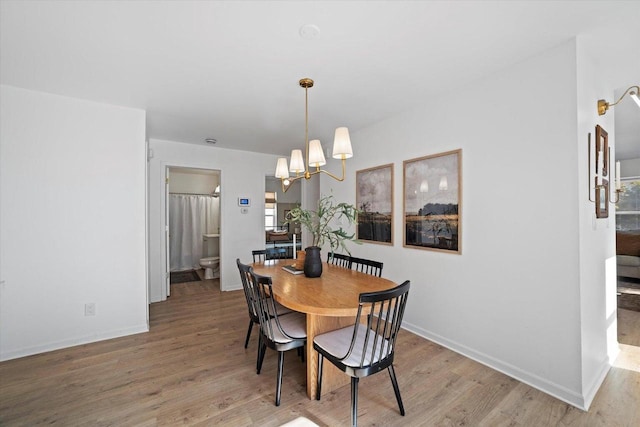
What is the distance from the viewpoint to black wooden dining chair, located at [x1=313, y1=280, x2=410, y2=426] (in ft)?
4.77

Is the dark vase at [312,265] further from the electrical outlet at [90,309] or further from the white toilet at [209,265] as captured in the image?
the white toilet at [209,265]

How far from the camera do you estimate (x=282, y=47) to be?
187cm

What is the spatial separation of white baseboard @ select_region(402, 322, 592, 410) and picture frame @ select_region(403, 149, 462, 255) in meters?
0.87

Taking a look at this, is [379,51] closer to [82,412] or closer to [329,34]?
[329,34]

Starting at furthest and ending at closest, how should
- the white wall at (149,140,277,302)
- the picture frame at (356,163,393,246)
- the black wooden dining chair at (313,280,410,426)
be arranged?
the white wall at (149,140,277,302) < the picture frame at (356,163,393,246) < the black wooden dining chair at (313,280,410,426)

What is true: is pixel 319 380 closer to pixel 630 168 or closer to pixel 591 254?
pixel 591 254

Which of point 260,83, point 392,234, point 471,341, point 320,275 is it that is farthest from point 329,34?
A: point 471,341

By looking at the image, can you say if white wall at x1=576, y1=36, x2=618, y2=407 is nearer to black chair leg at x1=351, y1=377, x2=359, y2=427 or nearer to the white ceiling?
the white ceiling

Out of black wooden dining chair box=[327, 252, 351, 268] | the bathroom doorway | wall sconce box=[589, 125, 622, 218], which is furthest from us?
the bathroom doorway

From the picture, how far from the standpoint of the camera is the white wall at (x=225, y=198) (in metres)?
4.04

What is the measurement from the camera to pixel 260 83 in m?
2.37

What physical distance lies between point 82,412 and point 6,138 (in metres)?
2.42

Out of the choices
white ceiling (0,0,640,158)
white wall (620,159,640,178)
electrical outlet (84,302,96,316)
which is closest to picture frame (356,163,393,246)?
white ceiling (0,0,640,158)

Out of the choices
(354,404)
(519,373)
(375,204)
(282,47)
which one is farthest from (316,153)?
(519,373)
